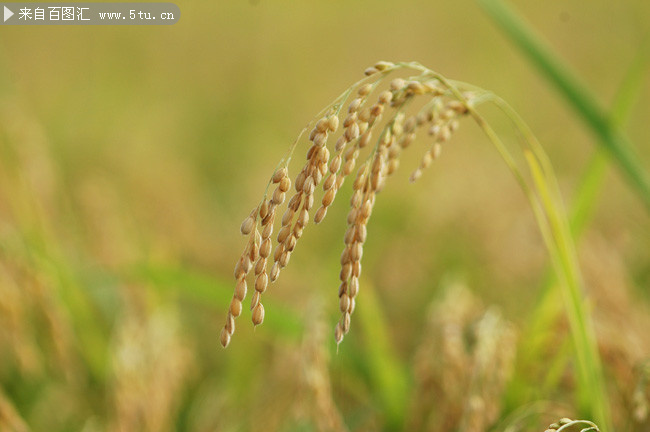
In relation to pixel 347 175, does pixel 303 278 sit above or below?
below

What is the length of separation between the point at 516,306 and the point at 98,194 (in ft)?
6.19

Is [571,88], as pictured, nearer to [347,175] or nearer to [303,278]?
[347,175]

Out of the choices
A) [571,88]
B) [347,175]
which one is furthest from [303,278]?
[347,175]

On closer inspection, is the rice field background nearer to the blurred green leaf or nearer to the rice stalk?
the blurred green leaf

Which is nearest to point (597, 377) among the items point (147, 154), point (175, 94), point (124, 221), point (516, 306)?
point (516, 306)

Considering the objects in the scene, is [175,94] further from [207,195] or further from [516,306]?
[516,306]

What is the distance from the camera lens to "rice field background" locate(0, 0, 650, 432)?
162 centimetres

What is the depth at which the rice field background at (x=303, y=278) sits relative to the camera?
162 centimetres

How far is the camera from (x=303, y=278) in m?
3.13

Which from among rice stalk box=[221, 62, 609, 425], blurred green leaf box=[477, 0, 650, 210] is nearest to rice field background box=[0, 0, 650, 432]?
blurred green leaf box=[477, 0, 650, 210]

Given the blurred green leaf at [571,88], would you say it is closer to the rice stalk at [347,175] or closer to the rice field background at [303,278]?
the rice field background at [303,278]

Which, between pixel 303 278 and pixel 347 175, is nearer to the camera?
pixel 347 175

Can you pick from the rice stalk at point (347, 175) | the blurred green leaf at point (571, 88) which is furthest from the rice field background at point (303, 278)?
the rice stalk at point (347, 175)

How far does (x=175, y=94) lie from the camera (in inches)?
295
